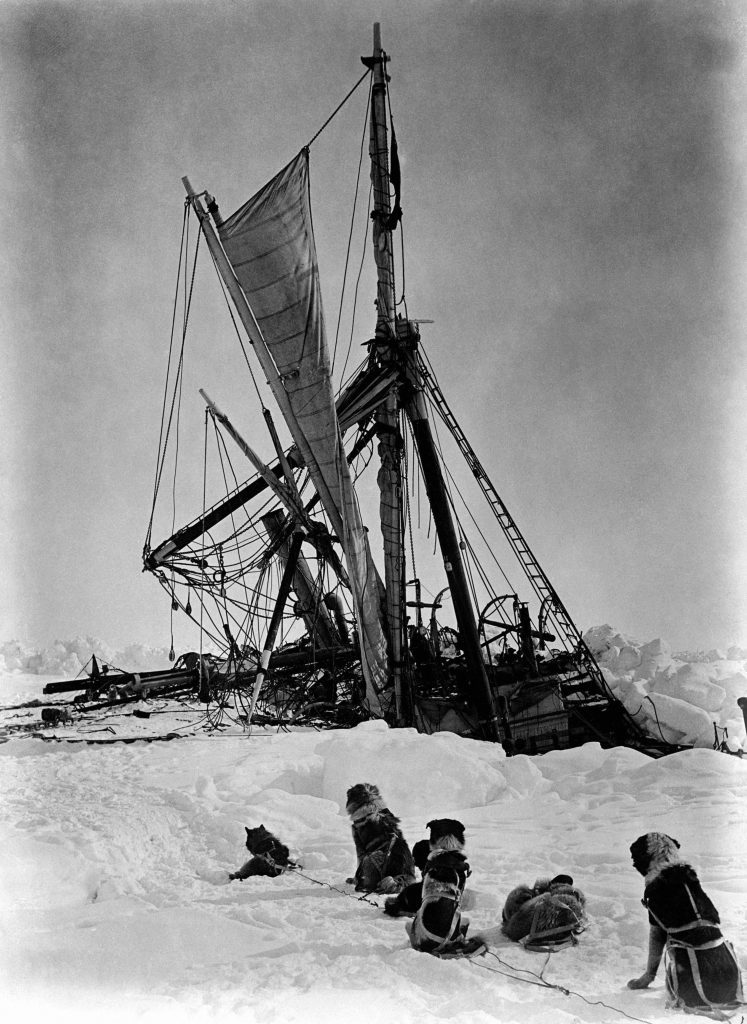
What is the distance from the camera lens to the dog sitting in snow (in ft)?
11.8

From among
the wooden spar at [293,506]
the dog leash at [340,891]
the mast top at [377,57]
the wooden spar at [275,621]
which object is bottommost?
the dog leash at [340,891]

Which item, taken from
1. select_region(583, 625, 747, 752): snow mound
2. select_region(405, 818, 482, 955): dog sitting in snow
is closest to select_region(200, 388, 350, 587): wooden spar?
select_region(583, 625, 747, 752): snow mound

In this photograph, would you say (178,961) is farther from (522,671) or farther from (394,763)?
(522,671)

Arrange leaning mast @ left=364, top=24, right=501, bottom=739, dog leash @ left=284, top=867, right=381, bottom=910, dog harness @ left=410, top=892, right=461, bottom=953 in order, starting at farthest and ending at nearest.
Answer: leaning mast @ left=364, top=24, right=501, bottom=739, dog leash @ left=284, top=867, right=381, bottom=910, dog harness @ left=410, top=892, right=461, bottom=953

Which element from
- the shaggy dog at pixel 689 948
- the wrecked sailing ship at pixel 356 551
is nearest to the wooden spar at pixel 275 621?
the wrecked sailing ship at pixel 356 551

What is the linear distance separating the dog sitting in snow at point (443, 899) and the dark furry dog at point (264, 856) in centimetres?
146

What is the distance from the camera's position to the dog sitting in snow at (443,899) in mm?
3600

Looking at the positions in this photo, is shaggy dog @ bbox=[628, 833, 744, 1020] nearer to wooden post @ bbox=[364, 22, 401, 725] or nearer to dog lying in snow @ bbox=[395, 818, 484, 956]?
dog lying in snow @ bbox=[395, 818, 484, 956]

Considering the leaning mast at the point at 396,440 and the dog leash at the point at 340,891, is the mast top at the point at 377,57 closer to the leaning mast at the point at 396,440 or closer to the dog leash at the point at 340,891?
the leaning mast at the point at 396,440

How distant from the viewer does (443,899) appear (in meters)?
3.66

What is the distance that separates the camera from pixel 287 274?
43.4ft

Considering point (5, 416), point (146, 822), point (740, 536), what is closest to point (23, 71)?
point (5, 416)

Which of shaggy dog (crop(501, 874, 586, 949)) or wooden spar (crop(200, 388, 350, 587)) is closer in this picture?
shaggy dog (crop(501, 874, 586, 949))

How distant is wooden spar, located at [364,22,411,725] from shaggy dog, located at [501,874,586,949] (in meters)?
10.0
